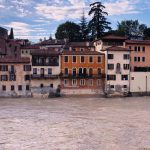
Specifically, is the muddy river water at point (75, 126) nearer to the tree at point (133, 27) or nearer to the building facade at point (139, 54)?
the building facade at point (139, 54)

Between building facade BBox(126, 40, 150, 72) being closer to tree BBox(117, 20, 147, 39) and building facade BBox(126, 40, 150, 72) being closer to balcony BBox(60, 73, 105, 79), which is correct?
balcony BBox(60, 73, 105, 79)

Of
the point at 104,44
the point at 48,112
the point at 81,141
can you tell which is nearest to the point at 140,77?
the point at 104,44

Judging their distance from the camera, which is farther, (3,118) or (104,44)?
(104,44)

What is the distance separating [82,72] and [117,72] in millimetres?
5406

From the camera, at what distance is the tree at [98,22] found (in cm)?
8104

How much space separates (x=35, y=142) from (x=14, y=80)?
36599 mm

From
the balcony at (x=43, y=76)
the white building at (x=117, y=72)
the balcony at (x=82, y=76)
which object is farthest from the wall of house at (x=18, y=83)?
the white building at (x=117, y=72)

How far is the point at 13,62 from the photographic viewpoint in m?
63.1

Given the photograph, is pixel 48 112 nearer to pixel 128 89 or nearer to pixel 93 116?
pixel 93 116

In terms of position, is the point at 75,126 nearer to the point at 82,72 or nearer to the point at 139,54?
the point at 82,72

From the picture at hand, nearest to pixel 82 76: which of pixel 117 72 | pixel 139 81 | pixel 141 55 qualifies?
pixel 117 72

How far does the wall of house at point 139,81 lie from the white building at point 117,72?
30.2 inches

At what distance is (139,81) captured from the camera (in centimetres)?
6494

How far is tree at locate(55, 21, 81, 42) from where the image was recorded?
91.9 m
